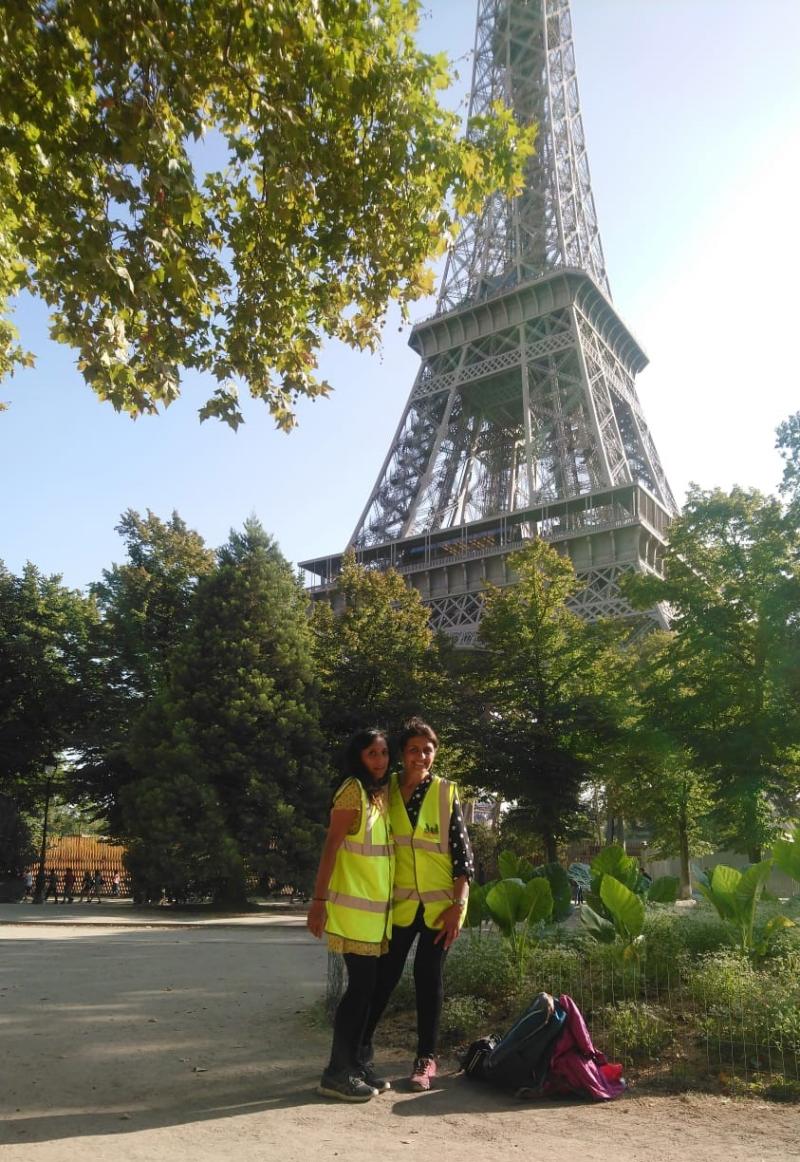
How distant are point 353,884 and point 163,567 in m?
27.1

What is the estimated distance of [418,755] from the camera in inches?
182

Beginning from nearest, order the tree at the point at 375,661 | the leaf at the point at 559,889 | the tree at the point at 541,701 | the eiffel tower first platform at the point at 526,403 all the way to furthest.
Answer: the leaf at the point at 559,889, the tree at the point at 541,701, the tree at the point at 375,661, the eiffel tower first platform at the point at 526,403

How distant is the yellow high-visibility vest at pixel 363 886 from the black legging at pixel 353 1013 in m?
0.14

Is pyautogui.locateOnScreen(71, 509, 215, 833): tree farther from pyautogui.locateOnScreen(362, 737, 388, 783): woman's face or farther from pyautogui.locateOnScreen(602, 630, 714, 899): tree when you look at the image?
pyautogui.locateOnScreen(362, 737, 388, 783): woman's face

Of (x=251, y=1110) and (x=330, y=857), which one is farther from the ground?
(x=330, y=857)

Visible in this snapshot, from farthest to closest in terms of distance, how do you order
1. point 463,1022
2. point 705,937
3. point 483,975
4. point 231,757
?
1. point 231,757
2. point 705,937
3. point 483,975
4. point 463,1022

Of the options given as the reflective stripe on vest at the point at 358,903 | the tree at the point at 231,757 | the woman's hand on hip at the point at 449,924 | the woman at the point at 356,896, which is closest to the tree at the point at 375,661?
the tree at the point at 231,757

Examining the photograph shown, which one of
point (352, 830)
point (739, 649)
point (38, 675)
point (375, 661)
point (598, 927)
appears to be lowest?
point (598, 927)

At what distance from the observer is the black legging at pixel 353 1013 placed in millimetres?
4125

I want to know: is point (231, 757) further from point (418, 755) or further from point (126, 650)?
point (418, 755)

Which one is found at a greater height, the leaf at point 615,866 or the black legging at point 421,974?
Answer: the leaf at point 615,866

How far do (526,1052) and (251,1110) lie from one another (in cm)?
135

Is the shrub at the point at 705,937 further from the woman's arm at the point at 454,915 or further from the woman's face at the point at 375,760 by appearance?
the woman's face at the point at 375,760

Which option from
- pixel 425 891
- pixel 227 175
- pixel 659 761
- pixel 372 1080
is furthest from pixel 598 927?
pixel 659 761
